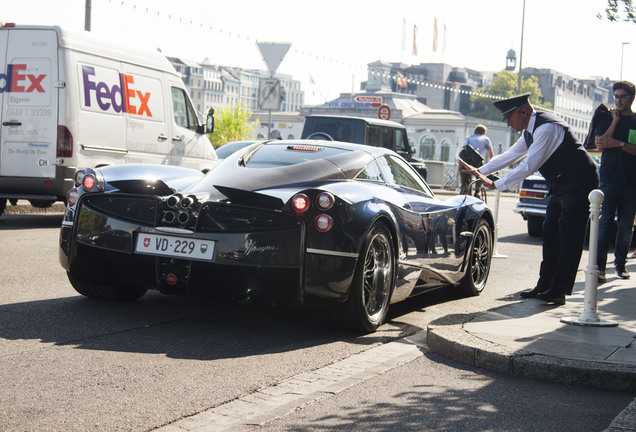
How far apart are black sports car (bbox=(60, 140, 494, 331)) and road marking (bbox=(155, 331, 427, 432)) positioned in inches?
18.4

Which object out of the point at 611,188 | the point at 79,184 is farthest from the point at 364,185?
the point at 611,188

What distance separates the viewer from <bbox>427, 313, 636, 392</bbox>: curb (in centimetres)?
486

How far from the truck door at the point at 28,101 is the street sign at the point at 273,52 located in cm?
695

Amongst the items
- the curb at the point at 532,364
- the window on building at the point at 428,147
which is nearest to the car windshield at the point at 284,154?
the curb at the point at 532,364

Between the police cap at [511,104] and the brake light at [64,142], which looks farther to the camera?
the brake light at [64,142]

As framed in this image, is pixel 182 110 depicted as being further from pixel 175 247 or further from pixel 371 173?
pixel 175 247

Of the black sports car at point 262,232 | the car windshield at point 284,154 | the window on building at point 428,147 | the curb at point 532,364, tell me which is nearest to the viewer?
the curb at point 532,364

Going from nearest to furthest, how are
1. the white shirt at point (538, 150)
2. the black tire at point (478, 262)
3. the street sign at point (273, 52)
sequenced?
1. the white shirt at point (538, 150)
2. the black tire at point (478, 262)
3. the street sign at point (273, 52)

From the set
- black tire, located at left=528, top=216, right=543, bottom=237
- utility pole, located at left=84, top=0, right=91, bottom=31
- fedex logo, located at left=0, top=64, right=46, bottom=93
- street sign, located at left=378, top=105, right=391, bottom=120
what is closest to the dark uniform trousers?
fedex logo, located at left=0, top=64, right=46, bottom=93

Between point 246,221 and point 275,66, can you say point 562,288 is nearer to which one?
point 246,221

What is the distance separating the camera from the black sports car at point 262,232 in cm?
552

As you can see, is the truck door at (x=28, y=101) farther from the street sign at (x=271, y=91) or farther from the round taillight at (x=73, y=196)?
the street sign at (x=271, y=91)

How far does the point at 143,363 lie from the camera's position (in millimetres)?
4809

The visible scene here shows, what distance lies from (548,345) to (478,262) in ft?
9.32
